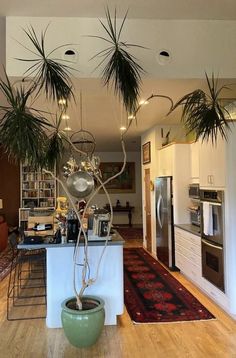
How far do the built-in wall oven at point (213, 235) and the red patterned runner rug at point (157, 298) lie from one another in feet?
1.33

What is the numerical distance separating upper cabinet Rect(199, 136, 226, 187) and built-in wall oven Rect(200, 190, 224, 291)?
0.41ft

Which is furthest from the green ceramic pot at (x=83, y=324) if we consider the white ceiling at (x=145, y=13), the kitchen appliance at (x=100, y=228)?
the white ceiling at (x=145, y=13)

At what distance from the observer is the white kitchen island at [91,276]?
10.5 ft

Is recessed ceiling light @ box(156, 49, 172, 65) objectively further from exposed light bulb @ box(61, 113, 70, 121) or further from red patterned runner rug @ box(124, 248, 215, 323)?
red patterned runner rug @ box(124, 248, 215, 323)

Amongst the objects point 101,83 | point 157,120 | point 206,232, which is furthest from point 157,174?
point 101,83

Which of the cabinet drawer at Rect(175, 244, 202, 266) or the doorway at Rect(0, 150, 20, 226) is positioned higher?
the doorway at Rect(0, 150, 20, 226)

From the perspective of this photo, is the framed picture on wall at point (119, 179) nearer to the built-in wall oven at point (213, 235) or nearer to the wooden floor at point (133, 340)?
the built-in wall oven at point (213, 235)

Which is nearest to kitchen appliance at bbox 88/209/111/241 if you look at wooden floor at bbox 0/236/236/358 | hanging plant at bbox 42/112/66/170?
hanging plant at bbox 42/112/66/170

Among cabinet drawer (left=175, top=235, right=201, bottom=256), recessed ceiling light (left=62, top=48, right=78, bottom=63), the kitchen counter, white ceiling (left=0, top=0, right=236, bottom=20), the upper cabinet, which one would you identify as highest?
white ceiling (left=0, top=0, right=236, bottom=20)

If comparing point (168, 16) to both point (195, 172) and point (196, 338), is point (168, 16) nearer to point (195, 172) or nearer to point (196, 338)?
point (195, 172)

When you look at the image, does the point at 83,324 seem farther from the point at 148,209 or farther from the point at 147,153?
the point at 147,153

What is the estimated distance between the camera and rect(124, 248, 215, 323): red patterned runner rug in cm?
343

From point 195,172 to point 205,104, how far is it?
7.24 feet

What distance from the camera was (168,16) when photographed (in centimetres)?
336
